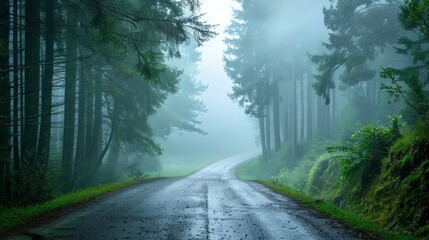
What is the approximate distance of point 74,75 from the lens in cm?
1576

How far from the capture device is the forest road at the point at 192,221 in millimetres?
6910

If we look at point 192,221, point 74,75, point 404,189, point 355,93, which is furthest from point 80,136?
point 355,93

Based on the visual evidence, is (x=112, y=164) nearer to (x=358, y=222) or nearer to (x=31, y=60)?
(x=31, y=60)

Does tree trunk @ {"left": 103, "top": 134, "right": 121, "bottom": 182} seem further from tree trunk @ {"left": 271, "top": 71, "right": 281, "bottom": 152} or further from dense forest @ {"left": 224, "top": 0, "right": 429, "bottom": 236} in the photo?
tree trunk @ {"left": 271, "top": 71, "right": 281, "bottom": 152}

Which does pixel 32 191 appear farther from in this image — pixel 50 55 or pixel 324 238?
pixel 324 238

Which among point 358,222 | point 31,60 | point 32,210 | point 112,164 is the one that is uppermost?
point 31,60

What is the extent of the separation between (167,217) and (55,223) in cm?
230

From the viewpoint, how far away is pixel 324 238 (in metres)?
6.80

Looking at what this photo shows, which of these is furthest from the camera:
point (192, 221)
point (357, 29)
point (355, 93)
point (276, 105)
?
point (276, 105)

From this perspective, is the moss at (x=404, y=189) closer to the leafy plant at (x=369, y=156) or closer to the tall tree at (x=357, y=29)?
the leafy plant at (x=369, y=156)

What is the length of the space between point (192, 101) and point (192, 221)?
41904mm

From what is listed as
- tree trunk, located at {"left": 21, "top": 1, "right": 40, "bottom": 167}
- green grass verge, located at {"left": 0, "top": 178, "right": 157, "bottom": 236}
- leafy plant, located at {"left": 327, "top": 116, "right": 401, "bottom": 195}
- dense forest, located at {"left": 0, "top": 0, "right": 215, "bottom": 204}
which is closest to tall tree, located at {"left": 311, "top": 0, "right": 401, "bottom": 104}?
leafy plant, located at {"left": 327, "top": 116, "right": 401, "bottom": 195}

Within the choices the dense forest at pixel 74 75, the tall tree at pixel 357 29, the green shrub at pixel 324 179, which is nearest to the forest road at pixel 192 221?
the dense forest at pixel 74 75

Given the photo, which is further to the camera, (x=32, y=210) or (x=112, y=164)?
(x=112, y=164)
